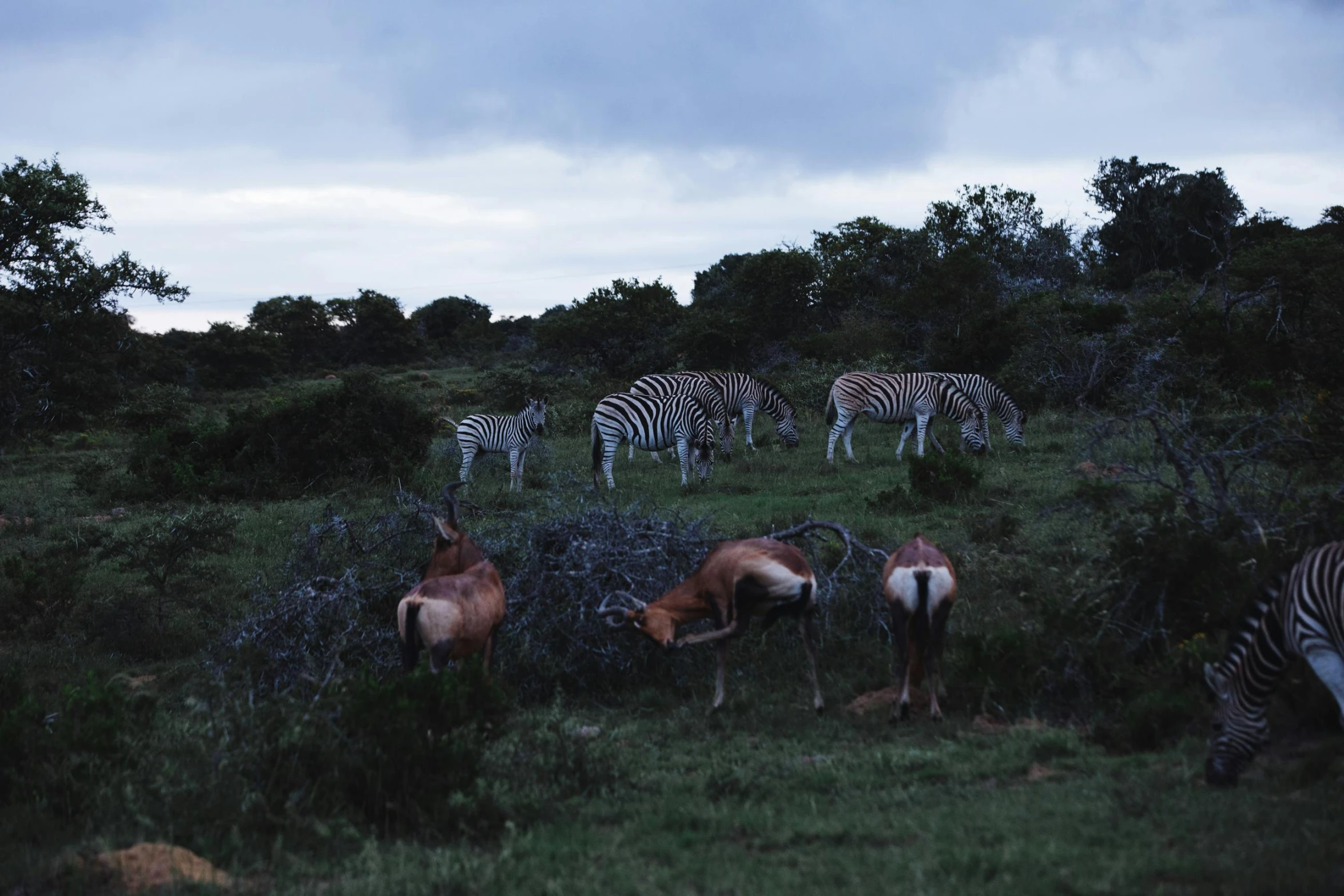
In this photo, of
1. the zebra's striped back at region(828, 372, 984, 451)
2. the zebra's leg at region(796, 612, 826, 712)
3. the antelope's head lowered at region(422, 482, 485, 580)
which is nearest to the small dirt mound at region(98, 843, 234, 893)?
the antelope's head lowered at region(422, 482, 485, 580)

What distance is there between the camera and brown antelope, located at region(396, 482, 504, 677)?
718 centimetres

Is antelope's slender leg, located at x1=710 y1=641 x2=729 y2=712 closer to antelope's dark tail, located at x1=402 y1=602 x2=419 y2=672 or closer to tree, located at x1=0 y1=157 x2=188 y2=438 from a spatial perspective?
antelope's dark tail, located at x1=402 y1=602 x2=419 y2=672

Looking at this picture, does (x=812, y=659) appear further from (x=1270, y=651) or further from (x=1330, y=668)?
(x=1330, y=668)

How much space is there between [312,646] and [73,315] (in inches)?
296

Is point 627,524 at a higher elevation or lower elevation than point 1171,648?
higher

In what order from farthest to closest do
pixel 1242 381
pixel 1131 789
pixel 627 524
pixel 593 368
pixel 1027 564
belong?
pixel 593 368 < pixel 1242 381 < pixel 1027 564 < pixel 627 524 < pixel 1131 789

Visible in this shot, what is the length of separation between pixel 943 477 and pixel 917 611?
24.5 ft

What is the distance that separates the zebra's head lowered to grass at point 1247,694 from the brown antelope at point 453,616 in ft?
12.8

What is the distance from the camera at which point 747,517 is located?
13469 millimetres

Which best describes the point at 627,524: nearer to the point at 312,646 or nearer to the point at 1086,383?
the point at 312,646

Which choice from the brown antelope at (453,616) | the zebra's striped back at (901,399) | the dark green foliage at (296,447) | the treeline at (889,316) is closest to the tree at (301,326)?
the treeline at (889,316)

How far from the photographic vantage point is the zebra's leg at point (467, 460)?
18500 mm

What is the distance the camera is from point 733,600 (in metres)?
7.53

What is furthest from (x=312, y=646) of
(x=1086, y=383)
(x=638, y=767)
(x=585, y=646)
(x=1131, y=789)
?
(x=1086, y=383)
